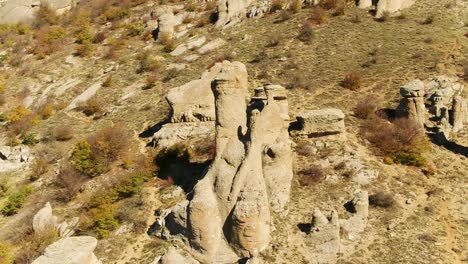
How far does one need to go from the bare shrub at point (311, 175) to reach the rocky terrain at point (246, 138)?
3.9 inches

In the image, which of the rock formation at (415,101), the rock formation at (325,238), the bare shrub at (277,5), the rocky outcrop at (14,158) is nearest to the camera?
the rock formation at (325,238)

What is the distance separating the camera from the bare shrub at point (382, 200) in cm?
1798

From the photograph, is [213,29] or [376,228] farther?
[213,29]

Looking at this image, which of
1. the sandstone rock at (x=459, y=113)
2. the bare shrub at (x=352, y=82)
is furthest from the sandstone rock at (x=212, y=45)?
the sandstone rock at (x=459, y=113)

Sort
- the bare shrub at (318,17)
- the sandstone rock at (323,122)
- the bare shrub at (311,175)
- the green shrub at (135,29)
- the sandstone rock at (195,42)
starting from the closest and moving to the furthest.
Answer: the bare shrub at (311,175) → the sandstone rock at (323,122) → the bare shrub at (318,17) → the sandstone rock at (195,42) → the green shrub at (135,29)

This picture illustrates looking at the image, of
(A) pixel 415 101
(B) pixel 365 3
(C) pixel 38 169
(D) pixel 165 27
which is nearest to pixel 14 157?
(C) pixel 38 169

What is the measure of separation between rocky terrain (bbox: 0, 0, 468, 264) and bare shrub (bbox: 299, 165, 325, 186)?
0.32ft

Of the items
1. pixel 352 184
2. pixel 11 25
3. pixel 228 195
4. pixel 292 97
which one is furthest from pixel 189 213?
pixel 11 25

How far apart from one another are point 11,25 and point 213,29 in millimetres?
31612

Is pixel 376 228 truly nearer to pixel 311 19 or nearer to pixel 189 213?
pixel 189 213

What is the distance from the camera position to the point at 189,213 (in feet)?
49.2

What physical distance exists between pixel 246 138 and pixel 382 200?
7.09 meters

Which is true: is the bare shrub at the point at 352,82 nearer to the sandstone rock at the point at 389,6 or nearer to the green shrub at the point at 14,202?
the sandstone rock at the point at 389,6

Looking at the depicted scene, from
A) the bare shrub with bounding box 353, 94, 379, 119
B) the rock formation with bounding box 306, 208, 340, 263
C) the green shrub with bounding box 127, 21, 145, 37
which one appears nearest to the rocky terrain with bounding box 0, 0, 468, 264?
the rock formation with bounding box 306, 208, 340, 263
